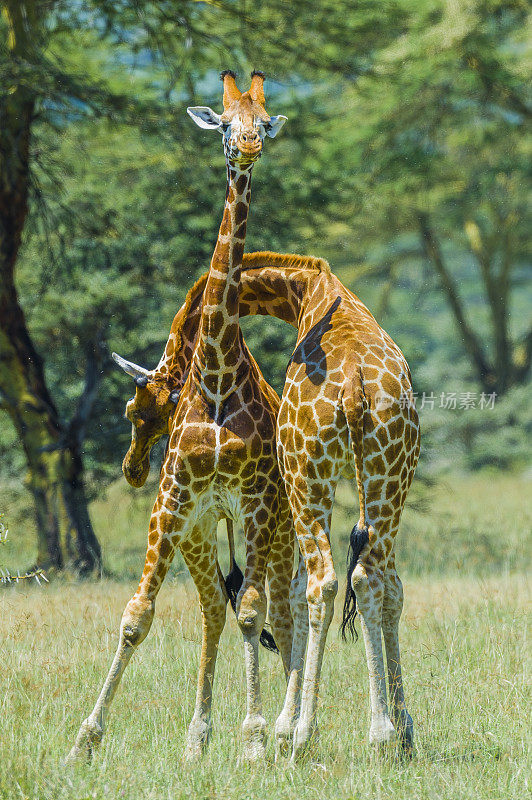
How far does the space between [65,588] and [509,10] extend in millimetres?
12284

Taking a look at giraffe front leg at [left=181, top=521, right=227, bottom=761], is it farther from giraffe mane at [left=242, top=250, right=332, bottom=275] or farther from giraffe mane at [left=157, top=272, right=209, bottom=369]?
giraffe mane at [left=242, top=250, right=332, bottom=275]

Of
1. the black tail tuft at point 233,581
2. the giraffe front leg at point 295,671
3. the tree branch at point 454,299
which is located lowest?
the giraffe front leg at point 295,671

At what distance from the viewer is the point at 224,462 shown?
16.0 ft

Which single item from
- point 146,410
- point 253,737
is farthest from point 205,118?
point 253,737

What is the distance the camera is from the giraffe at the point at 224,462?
4.74 meters

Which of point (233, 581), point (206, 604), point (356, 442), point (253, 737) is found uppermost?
point (356, 442)

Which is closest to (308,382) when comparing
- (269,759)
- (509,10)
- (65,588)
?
(269,759)

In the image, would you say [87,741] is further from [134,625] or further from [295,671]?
[295,671]

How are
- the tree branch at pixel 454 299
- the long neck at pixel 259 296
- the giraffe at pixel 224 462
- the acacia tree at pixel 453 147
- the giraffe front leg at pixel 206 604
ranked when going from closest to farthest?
the giraffe at pixel 224 462, the giraffe front leg at pixel 206 604, the long neck at pixel 259 296, the acacia tree at pixel 453 147, the tree branch at pixel 454 299

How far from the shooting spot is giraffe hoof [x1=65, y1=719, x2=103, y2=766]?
4590 millimetres

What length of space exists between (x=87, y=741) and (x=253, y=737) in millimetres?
849

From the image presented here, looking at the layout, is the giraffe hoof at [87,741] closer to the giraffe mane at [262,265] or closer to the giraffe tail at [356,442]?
Answer: the giraffe tail at [356,442]

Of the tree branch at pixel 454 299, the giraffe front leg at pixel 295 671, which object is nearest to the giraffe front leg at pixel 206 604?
the giraffe front leg at pixel 295 671

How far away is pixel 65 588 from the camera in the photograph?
877 centimetres
